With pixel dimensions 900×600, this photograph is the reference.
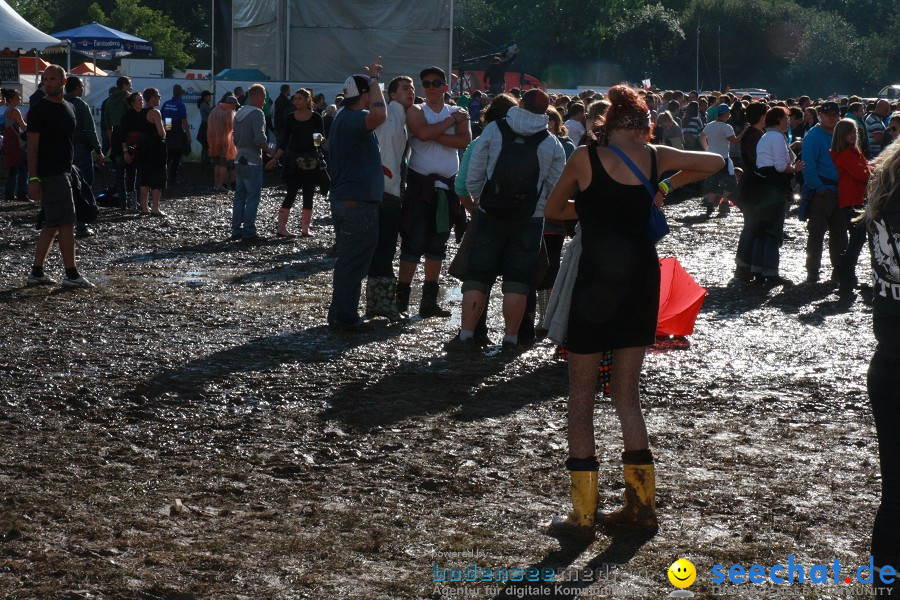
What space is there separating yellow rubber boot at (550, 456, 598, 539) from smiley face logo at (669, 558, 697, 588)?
412 mm

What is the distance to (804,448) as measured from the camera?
21.0 ft

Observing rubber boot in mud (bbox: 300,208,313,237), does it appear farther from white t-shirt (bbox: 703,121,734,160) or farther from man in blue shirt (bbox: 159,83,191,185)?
white t-shirt (bbox: 703,121,734,160)

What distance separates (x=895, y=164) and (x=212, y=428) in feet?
13.1

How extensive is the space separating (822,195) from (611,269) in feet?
27.1

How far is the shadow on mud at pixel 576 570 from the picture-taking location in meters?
4.32

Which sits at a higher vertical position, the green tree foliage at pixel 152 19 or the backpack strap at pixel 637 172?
the green tree foliage at pixel 152 19

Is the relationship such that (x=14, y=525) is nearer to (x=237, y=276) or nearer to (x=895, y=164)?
(x=895, y=164)

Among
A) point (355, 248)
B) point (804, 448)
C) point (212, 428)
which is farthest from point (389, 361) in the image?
point (804, 448)

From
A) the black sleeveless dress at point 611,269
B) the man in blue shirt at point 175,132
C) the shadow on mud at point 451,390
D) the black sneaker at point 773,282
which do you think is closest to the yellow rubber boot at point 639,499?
the black sleeveless dress at point 611,269

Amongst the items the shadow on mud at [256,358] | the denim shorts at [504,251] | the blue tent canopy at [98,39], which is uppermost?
the blue tent canopy at [98,39]

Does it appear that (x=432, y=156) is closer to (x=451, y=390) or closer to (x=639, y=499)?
(x=451, y=390)

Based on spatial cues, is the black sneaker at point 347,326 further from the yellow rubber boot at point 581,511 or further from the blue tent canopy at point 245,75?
the blue tent canopy at point 245,75

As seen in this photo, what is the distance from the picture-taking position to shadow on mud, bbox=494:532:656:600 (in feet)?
14.2

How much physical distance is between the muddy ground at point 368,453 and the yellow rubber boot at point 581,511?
75mm
